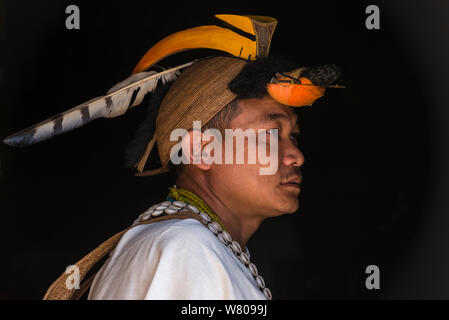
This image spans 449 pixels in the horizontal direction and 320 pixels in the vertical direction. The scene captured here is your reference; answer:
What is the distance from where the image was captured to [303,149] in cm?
354

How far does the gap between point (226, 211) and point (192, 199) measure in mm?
162

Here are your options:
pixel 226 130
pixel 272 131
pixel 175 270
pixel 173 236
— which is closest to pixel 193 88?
pixel 226 130

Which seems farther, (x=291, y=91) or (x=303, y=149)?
(x=303, y=149)

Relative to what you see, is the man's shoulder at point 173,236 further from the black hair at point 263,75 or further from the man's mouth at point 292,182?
the black hair at point 263,75

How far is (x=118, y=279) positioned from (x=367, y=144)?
2.05 m

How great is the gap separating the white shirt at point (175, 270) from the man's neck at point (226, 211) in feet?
1.20

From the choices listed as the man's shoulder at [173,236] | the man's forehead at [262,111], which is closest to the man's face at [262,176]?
the man's forehead at [262,111]

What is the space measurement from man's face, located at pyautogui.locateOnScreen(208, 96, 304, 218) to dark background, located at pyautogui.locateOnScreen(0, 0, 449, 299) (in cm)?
111

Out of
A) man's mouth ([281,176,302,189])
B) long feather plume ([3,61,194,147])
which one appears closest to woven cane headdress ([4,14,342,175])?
long feather plume ([3,61,194,147])

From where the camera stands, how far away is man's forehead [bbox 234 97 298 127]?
2.23 m

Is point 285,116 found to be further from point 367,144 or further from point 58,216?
point 58,216

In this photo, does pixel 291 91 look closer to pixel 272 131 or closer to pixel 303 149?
pixel 272 131

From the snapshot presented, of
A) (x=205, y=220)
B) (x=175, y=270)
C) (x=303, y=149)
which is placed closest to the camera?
(x=175, y=270)

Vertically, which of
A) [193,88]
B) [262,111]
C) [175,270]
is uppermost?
[193,88]
